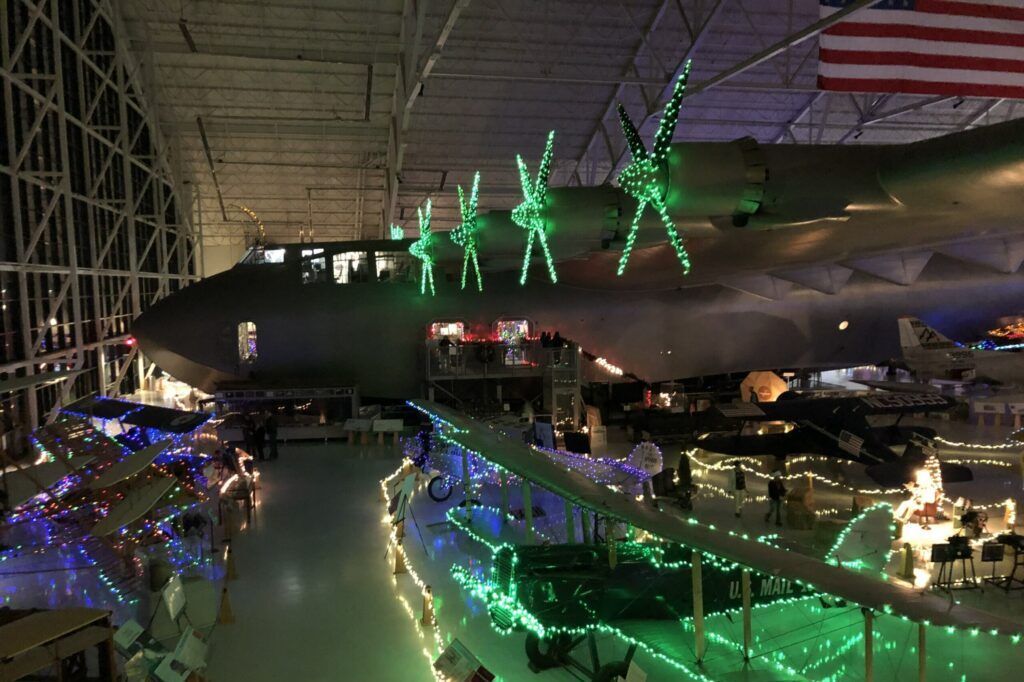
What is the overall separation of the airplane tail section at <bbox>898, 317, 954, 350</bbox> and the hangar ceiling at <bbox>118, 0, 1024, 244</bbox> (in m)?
8.01

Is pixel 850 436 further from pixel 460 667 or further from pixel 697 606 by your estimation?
pixel 460 667

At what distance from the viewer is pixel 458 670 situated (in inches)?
227

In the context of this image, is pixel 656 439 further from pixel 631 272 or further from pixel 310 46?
pixel 310 46

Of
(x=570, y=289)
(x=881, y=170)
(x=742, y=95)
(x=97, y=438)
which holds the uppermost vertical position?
(x=742, y=95)

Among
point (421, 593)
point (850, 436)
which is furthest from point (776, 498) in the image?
point (421, 593)

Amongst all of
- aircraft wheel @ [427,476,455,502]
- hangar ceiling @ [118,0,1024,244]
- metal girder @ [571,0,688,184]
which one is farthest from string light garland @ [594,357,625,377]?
metal girder @ [571,0,688,184]

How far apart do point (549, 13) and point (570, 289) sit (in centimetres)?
1077

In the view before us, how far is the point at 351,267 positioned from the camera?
57.5 feet

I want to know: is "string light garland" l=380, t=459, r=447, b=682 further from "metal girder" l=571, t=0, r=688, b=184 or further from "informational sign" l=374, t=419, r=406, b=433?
"metal girder" l=571, t=0, r=688, b=184

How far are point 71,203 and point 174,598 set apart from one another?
16701 millimetres

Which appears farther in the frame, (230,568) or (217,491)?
(217,491)

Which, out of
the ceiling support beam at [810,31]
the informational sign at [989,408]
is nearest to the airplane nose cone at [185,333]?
the ceiling support beam at [810,31]

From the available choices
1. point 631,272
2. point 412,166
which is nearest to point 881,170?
point 631,272

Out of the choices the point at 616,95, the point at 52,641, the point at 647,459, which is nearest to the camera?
the point at 52,641
